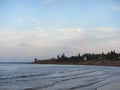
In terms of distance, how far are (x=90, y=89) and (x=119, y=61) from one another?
152m

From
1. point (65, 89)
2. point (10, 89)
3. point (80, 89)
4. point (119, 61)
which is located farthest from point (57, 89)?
point (119, 61)

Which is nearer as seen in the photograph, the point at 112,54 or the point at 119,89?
the point at 119,89

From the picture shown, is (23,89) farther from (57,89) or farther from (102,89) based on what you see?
(102,89)

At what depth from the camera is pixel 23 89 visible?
82.9 feet

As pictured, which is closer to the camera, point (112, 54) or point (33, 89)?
point (33, 89)

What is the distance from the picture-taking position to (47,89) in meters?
25.4

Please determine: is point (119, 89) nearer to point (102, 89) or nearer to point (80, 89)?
point (102, 89)

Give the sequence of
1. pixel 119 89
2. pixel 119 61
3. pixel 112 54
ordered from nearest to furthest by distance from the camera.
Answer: pixel 119 89
pixel 119 61
pixel 112 54

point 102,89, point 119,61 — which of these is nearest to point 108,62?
point 119,61

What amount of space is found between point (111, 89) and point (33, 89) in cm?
740

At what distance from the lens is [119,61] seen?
17400 cm

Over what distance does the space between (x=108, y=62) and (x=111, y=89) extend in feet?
527

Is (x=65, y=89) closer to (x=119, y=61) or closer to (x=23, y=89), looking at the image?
(x=23, y=89)

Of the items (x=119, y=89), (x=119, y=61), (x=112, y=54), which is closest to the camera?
(x=119, y=89)
